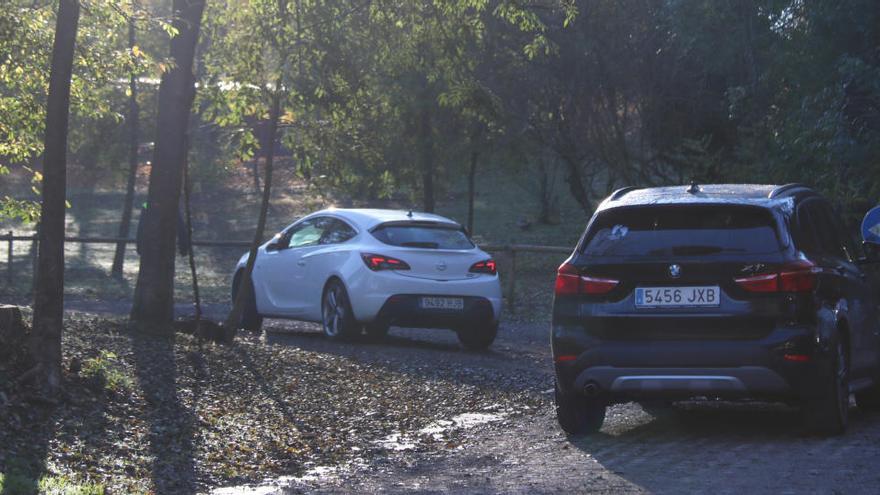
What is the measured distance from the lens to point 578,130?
95.9 feet

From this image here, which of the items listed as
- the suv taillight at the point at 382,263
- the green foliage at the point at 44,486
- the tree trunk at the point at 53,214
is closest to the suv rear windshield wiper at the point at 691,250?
the green foliage at the point at 44,486

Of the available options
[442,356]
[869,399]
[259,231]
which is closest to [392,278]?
[442,356]

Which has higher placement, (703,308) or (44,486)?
(703,308)

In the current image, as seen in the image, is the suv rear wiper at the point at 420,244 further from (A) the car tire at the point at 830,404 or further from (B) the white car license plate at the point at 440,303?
(A) the car tire at the point at 830,404

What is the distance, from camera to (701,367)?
912 centimetres

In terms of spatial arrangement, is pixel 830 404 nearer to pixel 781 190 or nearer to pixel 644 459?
pixel 644 459

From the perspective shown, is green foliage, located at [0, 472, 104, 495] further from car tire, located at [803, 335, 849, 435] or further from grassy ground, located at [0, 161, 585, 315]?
grassy ground, located at [0, 161, 585, 315]

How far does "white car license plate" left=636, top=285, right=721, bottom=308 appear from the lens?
361 inches

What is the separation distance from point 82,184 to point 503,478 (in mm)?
53602

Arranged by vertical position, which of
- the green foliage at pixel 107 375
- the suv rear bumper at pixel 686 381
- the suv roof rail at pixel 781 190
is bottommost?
the green foliage at pixel 107 375

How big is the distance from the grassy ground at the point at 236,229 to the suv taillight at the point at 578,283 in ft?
25.5

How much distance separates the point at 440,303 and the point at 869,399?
231 inches

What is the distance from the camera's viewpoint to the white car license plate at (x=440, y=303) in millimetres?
15977

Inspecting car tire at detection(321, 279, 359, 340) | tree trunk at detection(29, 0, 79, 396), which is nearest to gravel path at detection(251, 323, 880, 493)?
tree trunk at detection(29, 0, 79, 396)
